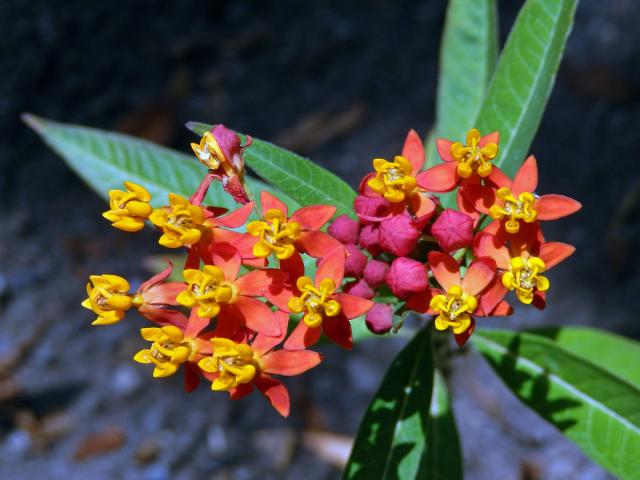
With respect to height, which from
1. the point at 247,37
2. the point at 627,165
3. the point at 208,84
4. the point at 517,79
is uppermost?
the point at 247,37

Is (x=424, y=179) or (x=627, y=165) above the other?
(x=627, y=165)

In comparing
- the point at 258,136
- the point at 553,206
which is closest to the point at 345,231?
the point at 553,206

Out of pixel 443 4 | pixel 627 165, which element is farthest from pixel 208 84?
pixel 627 165

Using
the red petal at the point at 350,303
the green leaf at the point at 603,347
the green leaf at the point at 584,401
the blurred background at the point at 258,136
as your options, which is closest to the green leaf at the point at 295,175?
the red petal at the point at 350,303

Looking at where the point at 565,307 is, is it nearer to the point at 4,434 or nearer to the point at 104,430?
the point at 104,430

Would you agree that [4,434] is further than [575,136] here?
No

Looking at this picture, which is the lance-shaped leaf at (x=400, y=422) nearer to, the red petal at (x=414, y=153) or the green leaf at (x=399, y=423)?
the green leaf at (x=399, y=423)

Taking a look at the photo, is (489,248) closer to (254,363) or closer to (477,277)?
(477,277)
